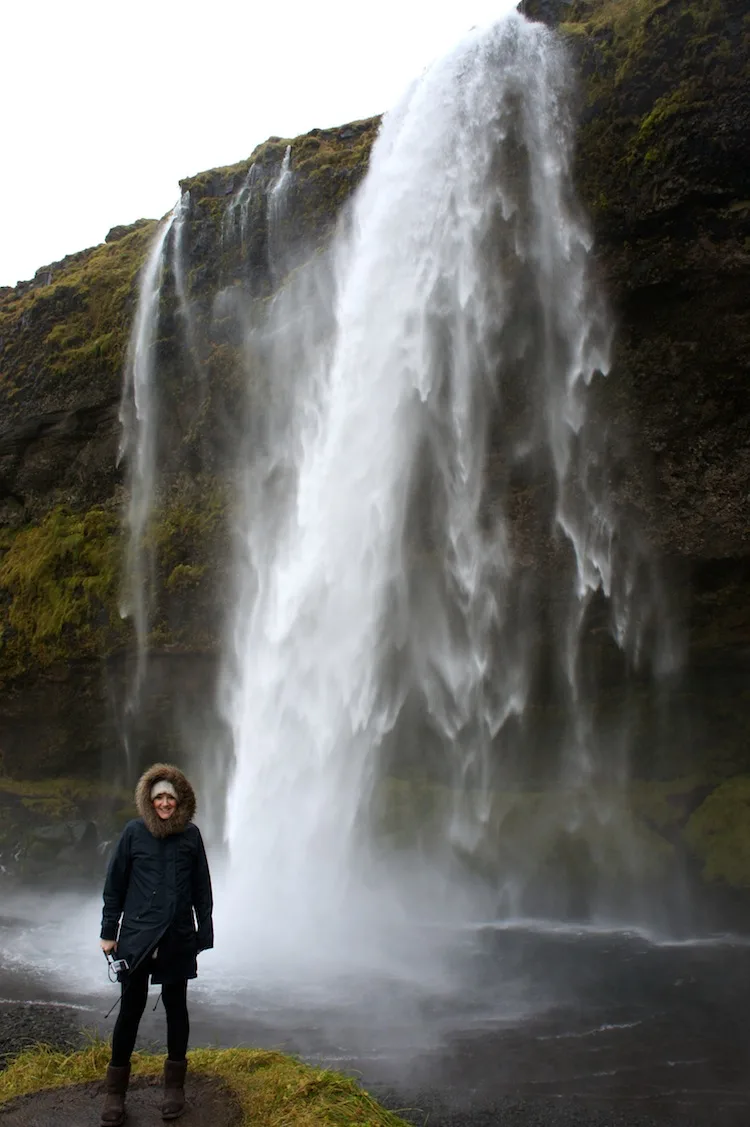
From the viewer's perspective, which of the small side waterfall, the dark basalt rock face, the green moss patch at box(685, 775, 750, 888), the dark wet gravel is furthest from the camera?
the small side waterfall

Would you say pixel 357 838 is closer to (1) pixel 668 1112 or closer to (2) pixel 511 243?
(1) pixel 668 1112

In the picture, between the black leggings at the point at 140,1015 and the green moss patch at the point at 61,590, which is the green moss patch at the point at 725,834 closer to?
the black leggings at the point at 140,1015

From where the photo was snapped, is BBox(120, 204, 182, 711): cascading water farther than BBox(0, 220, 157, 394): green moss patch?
No

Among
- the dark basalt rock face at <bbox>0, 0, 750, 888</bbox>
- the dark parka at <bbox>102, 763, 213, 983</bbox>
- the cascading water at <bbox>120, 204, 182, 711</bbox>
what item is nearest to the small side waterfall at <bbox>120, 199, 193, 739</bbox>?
the cascading water at <bbox>120, 204, 182, 711</bbox>

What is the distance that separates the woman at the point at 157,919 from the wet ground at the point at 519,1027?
2949 millimetres

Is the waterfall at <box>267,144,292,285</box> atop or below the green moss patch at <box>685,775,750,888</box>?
atop

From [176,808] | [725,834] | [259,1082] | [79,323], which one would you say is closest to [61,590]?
[79,323]

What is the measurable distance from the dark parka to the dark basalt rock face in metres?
10.8

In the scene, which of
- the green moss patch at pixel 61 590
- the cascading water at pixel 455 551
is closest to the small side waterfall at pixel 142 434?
the green moss patch at pixel 61 590

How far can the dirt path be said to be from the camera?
497 centimetres

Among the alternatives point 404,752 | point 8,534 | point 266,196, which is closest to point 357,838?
point 404,752

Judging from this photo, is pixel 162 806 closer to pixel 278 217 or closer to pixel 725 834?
pixel 725 834

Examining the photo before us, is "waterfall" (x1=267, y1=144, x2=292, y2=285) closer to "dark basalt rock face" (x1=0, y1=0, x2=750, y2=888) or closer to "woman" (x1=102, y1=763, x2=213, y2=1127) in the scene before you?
"dark basalt rock face" (x1=0, y1=0, x2=750, y2=888)

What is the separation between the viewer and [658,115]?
13.1m
